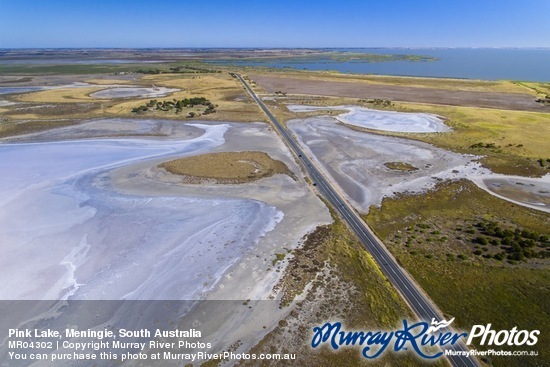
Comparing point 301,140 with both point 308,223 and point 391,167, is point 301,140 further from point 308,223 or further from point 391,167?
point 308,223

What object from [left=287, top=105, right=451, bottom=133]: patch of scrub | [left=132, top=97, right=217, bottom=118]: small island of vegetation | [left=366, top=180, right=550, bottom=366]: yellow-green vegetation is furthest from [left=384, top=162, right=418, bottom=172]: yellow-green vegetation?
[left=132, top=97, right=217, bottom=118]: small island of vegetation

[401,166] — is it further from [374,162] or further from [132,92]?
[132,92]

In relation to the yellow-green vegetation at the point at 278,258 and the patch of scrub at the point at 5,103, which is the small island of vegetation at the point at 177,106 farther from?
the yellow-green vegetation at the point at 278,258

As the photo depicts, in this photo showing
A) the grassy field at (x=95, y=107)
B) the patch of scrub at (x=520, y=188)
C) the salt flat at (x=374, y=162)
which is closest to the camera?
the patch of scrub at (x=520, y=188)

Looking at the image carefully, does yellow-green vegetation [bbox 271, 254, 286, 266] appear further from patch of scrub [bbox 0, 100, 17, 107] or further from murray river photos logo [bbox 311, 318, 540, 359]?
patch of scrub [bbox 0, 100, 17, 107]

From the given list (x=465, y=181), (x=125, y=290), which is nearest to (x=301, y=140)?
(x=465, y=181)

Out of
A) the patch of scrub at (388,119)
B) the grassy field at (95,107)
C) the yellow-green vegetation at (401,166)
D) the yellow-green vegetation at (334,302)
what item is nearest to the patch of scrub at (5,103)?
the grassy field at (95,107)
